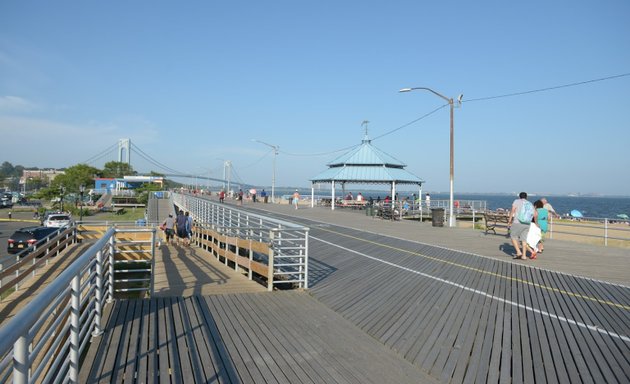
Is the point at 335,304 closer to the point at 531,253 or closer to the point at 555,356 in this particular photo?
the point at 555,356

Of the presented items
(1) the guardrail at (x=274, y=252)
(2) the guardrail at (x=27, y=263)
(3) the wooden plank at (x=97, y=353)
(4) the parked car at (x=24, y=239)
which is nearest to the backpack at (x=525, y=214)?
(1) the guardrail at (x=274, y=252)

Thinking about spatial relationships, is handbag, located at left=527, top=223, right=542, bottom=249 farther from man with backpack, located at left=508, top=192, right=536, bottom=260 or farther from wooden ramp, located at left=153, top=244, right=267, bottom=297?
wooden ramp, located at left=153, top=244, right=267, bottom=297

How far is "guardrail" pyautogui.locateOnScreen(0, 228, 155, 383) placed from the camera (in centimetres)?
222

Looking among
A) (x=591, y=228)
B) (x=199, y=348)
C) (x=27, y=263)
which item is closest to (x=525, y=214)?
(x=199, y=348)

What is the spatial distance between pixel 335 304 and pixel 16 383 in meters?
5.22

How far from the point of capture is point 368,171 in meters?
37.6

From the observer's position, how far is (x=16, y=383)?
2.16 meters

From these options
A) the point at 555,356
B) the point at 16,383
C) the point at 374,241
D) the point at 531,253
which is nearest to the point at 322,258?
the point at 374,241

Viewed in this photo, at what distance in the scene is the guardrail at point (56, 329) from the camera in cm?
222

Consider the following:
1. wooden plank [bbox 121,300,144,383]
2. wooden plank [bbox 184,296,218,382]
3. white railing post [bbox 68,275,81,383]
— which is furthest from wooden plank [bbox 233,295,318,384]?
white railing post [bbox 68,275,81,383]

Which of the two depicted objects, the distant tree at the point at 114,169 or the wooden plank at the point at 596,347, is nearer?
the wooden plank at the point at 596,347

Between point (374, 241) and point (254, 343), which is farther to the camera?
point (374, 241)

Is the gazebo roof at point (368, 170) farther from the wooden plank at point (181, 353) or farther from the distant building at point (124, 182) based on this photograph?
the distant building at point (124, 182)

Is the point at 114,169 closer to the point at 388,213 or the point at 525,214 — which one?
the point at 388,213
